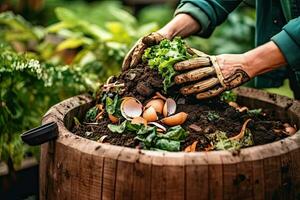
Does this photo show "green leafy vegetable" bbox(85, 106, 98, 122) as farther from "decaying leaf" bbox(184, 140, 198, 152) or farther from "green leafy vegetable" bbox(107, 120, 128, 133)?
"decaying leaf" bbox(184, 140, 198, 152)

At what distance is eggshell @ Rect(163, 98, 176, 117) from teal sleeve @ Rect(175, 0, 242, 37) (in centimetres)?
69

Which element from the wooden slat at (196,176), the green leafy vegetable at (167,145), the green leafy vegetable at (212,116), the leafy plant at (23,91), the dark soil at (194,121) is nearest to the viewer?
the wooden slat at (196,176)

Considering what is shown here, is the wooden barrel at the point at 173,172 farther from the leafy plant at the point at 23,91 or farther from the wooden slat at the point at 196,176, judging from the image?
the leafy plant at the point at 23,91

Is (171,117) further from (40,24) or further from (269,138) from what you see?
(40,24)

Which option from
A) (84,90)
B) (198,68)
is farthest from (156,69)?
(84,90)

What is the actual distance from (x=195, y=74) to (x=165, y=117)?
22 cm

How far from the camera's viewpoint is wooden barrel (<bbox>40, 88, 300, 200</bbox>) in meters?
2.05

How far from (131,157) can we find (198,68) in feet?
1.90

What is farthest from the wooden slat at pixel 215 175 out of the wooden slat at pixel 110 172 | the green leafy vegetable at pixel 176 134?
the wooden slat at pixel 110 172

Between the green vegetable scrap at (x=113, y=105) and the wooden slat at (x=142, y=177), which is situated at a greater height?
the green vegetable scrap at (x=113, y=105)

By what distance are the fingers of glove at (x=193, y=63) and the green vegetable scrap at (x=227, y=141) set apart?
312mm

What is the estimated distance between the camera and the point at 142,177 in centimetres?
207

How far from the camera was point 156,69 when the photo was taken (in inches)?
102

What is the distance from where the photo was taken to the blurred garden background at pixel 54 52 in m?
3.31
